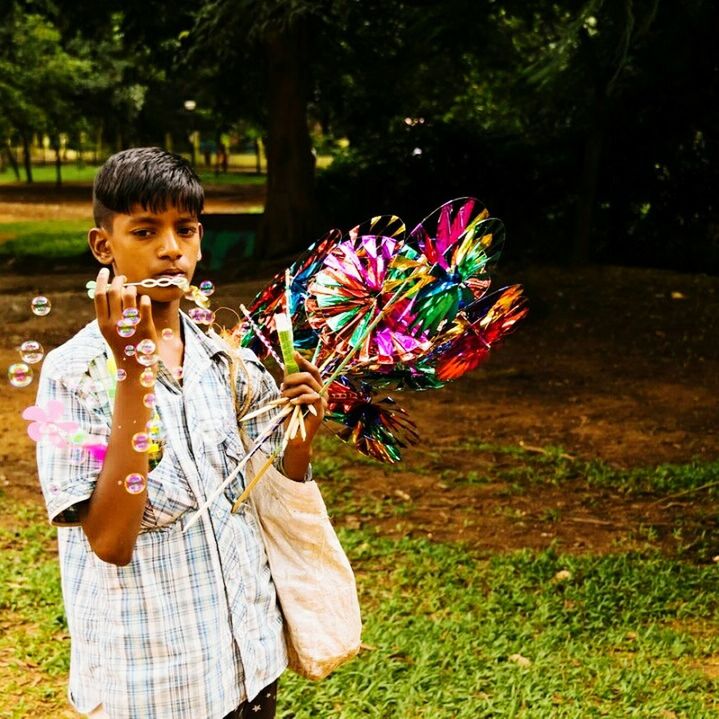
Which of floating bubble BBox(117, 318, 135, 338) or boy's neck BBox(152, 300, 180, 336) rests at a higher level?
floating bubble BBox(117, 318, 135, 338)

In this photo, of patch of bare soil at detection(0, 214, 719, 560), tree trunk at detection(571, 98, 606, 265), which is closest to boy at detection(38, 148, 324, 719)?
patch of bare soil at detection(0, 214, 719, 560)

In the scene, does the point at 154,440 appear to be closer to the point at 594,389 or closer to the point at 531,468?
the point at 531,468

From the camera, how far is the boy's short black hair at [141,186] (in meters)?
1.68

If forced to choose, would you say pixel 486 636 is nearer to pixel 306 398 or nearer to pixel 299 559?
pixel 299 559

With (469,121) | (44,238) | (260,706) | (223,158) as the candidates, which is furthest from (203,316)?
(223,158)

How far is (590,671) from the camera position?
370 centimetres

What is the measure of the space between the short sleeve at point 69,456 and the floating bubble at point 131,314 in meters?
0.22

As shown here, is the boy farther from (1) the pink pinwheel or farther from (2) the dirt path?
(2) the dirt path

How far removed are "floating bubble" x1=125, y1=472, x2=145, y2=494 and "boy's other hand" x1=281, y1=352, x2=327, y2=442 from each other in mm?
317

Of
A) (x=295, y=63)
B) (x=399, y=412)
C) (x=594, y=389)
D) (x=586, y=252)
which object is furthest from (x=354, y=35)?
(x=399, y=412)

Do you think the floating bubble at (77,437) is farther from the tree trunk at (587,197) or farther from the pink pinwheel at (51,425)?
the tree trunk at (587,197)

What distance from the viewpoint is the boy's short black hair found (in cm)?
168

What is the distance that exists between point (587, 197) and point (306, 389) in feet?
36.1

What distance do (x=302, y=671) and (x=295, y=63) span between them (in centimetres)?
1205
